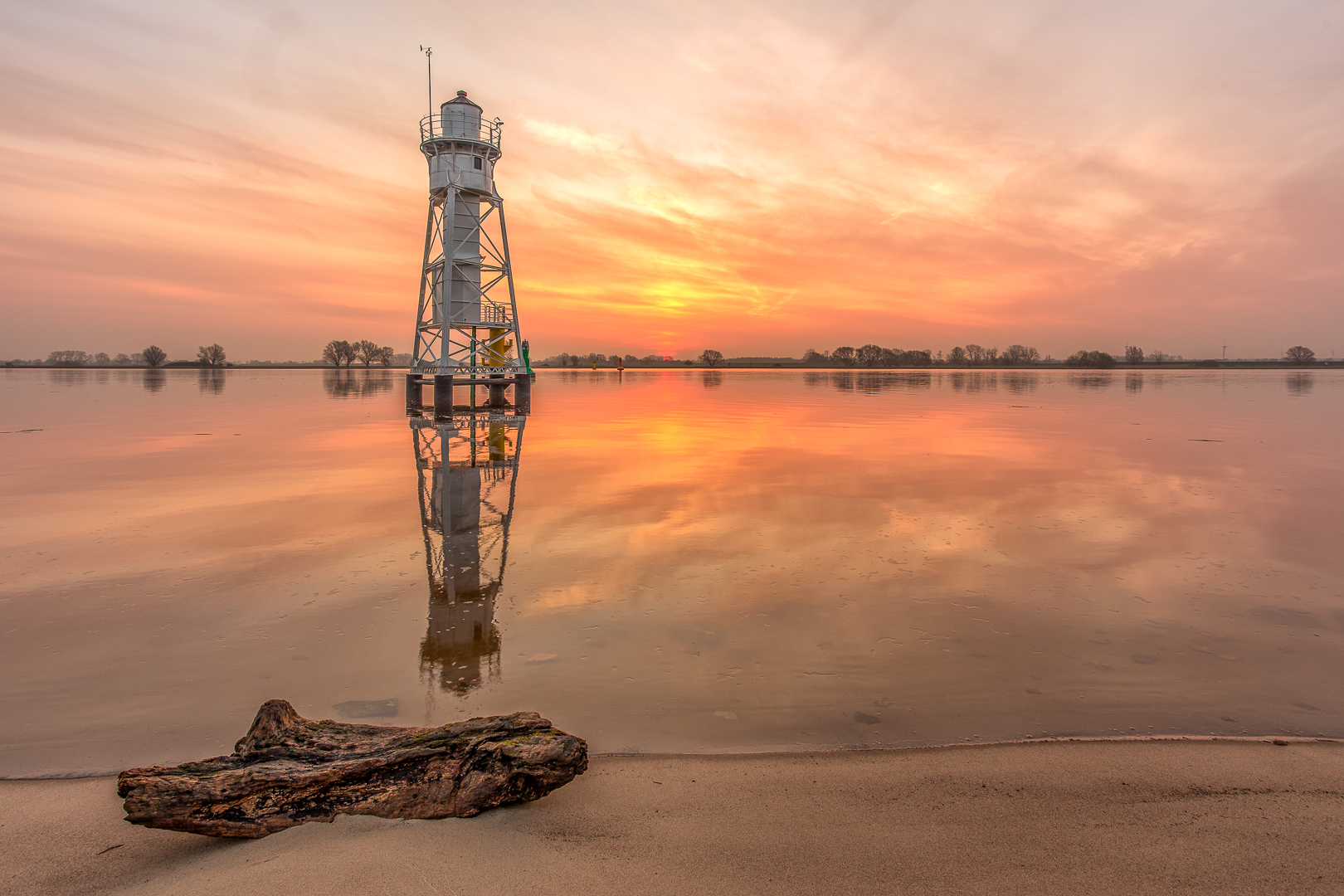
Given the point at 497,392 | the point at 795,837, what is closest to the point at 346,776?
the point at 795,837

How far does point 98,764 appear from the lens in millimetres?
4211

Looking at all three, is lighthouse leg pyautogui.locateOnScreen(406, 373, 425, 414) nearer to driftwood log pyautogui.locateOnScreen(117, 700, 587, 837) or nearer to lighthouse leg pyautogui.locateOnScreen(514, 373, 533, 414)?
Answer: lighthouse leg pyautogui.locateOnScreen(514, 373, 533, 414)

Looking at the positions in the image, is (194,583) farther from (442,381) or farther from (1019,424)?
(1019,424)

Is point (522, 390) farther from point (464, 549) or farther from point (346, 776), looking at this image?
point (346, 776)

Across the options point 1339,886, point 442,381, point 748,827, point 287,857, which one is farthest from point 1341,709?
point 442,381

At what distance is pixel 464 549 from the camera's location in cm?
895

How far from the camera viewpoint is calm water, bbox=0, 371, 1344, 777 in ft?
16.0

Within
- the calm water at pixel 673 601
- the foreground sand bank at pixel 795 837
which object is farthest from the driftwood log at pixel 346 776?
the calm water at pixel 673 601

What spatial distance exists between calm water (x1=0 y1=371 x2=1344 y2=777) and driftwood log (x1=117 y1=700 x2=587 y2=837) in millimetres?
800

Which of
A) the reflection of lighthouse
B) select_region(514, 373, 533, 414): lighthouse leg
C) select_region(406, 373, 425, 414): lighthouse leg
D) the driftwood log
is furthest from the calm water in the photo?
select_region(514, 373, 533, 414): lighthouse leg

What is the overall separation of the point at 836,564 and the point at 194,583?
7730 millimetres

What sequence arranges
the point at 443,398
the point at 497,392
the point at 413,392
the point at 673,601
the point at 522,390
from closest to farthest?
the point at 673,601 → the point at 443,398 → the point at 413,392 → the point at 522,390 → the point at 497,392

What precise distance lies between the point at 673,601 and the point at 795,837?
3.76 meters

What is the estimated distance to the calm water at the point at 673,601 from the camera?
16.0 feet
